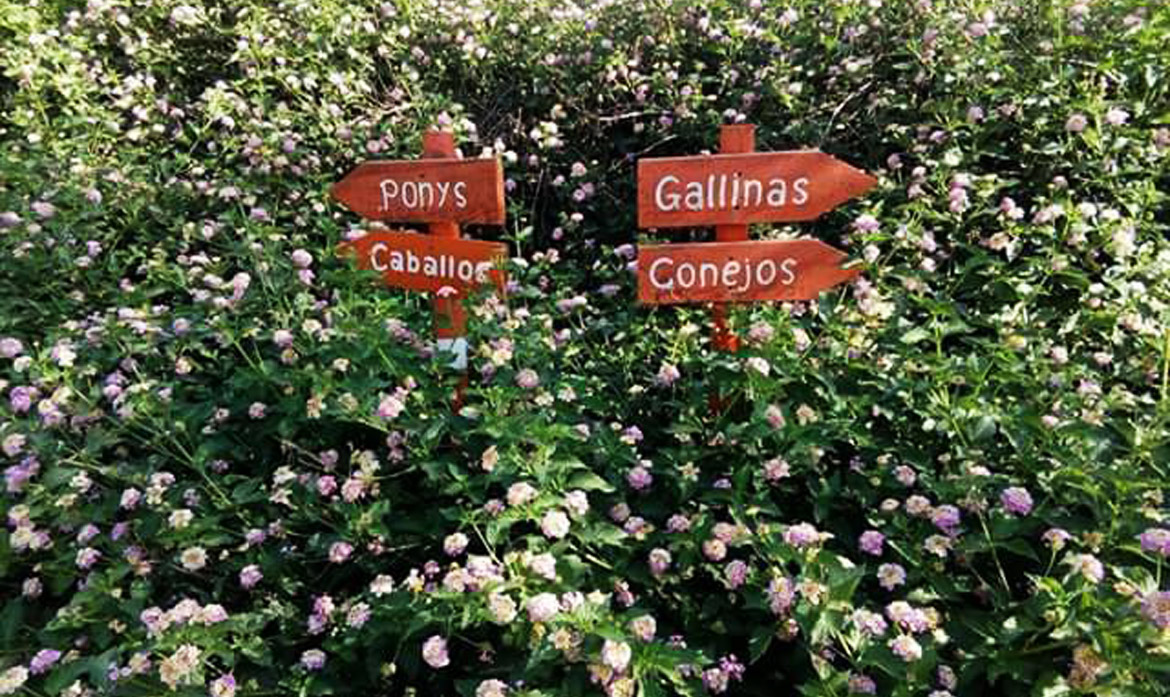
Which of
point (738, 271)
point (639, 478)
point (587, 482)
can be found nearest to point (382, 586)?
point (587, 482)

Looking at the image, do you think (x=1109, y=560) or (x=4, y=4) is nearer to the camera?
(x=1109, y=560)

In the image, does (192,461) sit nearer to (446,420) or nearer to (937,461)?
(446,420)

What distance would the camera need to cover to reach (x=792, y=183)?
198 centimetres

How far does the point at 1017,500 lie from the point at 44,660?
6.40ft

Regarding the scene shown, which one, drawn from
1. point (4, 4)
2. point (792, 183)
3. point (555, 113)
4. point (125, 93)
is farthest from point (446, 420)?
point (4, 4)

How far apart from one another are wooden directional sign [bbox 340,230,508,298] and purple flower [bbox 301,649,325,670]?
3.05 ft

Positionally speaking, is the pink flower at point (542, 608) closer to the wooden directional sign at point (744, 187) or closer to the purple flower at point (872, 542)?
the purple flower at point (872, 542)

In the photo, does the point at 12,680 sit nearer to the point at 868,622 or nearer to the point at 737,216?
the point at 868,622

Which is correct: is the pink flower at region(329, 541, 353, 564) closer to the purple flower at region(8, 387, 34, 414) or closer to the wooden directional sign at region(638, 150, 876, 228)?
the purple flower at region(8, 387, 34, 414)

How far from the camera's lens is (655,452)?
6.93 ft

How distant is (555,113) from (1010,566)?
265 cm

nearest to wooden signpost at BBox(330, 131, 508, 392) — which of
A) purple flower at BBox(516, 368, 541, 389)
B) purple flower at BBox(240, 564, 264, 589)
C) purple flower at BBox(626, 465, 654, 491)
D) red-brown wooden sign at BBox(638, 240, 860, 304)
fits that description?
purple flower at BBox(516, 368, 541, 389)

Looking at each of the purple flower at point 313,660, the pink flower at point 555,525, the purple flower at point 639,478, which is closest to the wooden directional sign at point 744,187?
the purple flower at point 639,478

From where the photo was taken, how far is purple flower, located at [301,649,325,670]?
159cm
